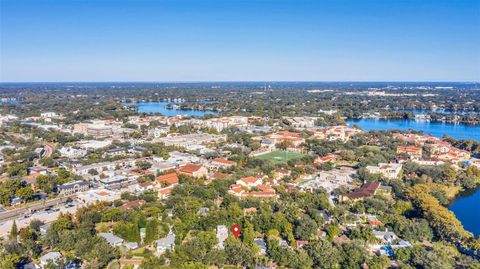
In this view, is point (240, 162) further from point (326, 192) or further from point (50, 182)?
point (50, 182)

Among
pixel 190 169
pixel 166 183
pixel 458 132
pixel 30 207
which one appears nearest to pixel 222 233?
pixel 166 183

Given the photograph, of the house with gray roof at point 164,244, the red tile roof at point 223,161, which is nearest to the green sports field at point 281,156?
the red tile roof at point 223,161

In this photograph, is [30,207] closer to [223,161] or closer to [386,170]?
[223,161]

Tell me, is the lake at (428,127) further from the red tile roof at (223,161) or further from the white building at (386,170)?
the red tile roof at (223,161)

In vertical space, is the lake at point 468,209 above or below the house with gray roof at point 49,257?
below

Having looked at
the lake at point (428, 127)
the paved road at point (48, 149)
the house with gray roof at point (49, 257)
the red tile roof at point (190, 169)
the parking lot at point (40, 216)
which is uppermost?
the red tile roof at point (190, 169)

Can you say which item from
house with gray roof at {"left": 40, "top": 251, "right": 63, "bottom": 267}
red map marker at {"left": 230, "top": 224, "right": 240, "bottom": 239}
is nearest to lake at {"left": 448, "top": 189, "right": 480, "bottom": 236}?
red map marker at {"left": 230, "top": 224, "right": 240, "bottom": 239}
